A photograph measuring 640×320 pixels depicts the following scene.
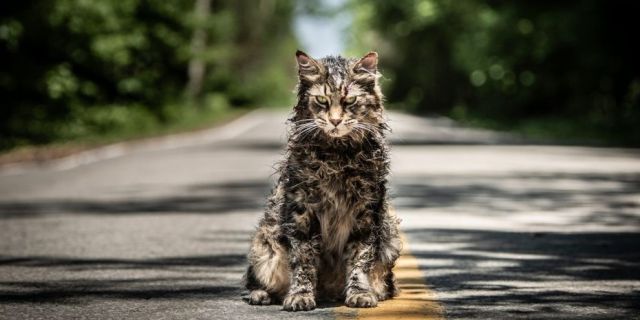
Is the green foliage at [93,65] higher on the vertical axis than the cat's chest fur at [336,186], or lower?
higher

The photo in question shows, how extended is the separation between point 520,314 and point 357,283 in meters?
0.88

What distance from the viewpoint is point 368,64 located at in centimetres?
539

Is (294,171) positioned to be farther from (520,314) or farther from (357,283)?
→ (520,314)

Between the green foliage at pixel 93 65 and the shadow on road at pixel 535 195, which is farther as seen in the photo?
the green foliage at pixel 93 65

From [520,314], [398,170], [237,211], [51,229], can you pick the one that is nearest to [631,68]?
[398,170]

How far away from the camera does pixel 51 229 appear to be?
9914mm

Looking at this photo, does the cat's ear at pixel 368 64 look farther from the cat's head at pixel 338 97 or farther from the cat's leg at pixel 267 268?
the cat's leg at pixel 267 268

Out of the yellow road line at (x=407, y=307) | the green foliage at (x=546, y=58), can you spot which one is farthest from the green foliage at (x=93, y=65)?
the yellow road line at (x=407, y=307)

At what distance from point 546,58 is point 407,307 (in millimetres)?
34806

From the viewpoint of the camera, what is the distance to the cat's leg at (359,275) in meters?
5.40

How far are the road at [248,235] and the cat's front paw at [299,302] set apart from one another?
0.05m

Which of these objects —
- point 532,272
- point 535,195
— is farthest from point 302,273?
point 535,195

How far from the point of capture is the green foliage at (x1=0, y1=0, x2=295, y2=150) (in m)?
28.9

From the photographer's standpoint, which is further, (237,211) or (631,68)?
(631,68)
